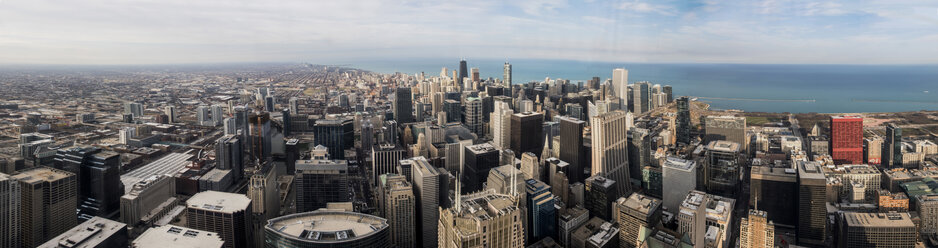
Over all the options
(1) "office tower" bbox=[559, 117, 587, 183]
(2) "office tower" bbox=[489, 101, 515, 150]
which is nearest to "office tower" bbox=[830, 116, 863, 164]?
(1) "office tower" bbox=[559, 117, 587, 183]

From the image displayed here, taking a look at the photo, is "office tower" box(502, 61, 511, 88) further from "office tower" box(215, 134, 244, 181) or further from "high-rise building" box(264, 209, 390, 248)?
"high-rise building" box(264, 209, 390, 248)

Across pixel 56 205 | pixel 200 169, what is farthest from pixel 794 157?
pixel 56 205

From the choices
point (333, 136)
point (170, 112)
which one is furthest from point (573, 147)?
point (170, 112)

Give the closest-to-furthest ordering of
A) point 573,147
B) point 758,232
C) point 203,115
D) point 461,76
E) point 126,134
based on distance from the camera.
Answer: point 758,232
point 126,134
point 203,115
point 573,147
point 461,76

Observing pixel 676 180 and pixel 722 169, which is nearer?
pixel 676 180

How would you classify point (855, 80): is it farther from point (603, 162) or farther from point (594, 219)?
point (594, 219)

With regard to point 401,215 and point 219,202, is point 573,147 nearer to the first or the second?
point 401,215
